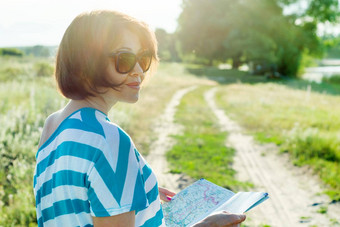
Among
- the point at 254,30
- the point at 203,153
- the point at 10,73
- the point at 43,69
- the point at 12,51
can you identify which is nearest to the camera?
the point at 203,153

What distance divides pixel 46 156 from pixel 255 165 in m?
5.93

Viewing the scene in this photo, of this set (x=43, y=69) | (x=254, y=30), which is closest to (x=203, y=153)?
(x=43, y=69)

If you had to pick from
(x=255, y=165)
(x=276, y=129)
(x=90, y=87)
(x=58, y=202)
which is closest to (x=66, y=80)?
(x=90, y=87)

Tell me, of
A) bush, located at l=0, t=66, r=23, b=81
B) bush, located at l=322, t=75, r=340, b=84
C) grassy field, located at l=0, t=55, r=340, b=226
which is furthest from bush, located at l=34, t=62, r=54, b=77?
bush, located at l=322, t=75, r=340, b=84

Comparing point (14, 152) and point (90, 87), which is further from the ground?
point (90, 87)

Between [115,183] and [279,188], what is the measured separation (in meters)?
5.02

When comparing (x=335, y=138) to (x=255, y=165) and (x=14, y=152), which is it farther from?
(x=14, y=152)

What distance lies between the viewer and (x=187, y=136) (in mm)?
8867

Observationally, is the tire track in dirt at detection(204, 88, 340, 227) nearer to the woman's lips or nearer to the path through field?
the path through field

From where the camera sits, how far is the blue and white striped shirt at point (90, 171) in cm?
114

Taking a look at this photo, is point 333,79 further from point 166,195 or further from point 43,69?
point 166,195

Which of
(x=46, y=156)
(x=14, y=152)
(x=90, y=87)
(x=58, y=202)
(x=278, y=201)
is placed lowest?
(x=278, y=201)

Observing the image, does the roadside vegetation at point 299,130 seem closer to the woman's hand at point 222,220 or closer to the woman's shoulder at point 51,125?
the woman's hand at point 222,220

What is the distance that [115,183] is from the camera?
114 centimetres
